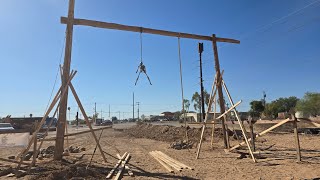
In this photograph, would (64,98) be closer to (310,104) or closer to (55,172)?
(55,172)

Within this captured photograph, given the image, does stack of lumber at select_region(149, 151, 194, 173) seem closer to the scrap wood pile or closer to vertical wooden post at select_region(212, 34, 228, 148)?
the scrap wood pile

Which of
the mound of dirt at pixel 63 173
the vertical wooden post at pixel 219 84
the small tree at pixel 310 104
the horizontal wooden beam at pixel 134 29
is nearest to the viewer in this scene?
the mound of dirt at pixel 63 173

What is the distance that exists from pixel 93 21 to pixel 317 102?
69.6 metres

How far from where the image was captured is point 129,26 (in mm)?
13680

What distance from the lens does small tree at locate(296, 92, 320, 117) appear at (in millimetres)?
69000

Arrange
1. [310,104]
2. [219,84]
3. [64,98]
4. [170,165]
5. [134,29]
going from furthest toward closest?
[310,104]
[219,84]
[134,29]
[64,98]
[170,165]

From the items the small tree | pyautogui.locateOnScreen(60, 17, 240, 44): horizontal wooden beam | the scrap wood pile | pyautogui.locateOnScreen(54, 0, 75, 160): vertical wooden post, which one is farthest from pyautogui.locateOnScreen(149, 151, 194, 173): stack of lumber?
the small tree

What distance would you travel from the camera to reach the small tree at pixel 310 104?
6900 cm

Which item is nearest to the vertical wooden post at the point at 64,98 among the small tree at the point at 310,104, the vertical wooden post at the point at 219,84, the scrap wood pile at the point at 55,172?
the scrap wood pile at the point at 55,172

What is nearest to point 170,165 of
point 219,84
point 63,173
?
point 63,173

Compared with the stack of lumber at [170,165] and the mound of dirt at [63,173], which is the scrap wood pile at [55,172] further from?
the stack of lumber at [170,165]

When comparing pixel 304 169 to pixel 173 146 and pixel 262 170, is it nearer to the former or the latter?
pixel 262 170

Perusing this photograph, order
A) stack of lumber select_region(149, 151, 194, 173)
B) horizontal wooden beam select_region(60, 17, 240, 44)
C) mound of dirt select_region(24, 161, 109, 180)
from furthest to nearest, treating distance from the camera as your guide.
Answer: horizontal wooden beam select_region(60, 17, 240, 44) → stack of lumber select_region(149, 151, 194, 173) → mound of dirt select_region(24, 161, 109, 180)

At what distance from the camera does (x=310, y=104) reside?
71500mm
